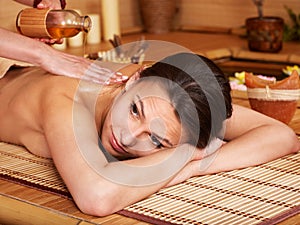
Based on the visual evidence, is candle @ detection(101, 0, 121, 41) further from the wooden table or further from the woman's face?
the wooden table

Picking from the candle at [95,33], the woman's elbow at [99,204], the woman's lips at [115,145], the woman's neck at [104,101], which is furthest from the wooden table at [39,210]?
the candle at [95,33]

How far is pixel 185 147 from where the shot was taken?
7.36 feet

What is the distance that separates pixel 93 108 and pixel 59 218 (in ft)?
1.95

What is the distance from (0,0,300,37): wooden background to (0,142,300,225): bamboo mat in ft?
10.3

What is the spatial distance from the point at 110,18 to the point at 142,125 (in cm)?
316

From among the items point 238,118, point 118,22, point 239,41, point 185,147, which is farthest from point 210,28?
point 185,147

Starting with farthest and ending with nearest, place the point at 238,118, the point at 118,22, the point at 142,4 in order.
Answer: the point at 142,4, the point at 118,22, the point at 238,118

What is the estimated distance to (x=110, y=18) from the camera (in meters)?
5.25

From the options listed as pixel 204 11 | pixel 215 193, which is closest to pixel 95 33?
pixel 204 11

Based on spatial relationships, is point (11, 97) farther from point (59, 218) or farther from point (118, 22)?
point (118, 22)

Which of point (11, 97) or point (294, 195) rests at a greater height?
point (11, 97)

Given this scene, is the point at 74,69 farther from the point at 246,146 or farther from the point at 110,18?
the point at 110,18

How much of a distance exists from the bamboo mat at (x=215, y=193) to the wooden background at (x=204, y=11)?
3143 millimetres

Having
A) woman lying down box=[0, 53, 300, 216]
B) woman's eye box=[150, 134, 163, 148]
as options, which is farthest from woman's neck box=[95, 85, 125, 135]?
woman's eye box=[150, 134, 163, 148]
